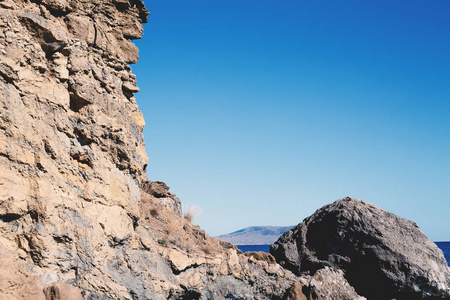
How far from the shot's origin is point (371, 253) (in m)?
10.4

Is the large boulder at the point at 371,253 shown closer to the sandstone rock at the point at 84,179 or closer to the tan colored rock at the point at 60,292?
the sandstone rock at the point at 84,179

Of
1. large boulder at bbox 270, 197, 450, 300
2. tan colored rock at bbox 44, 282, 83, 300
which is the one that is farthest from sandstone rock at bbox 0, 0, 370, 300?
large boulder at bbox 270, 197, 450, 300

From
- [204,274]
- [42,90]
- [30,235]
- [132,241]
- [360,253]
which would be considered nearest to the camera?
[30,235]

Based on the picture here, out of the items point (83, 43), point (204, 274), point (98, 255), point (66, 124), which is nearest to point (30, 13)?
point (83, 43)

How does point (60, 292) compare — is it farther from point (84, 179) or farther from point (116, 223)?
point (84, 179)

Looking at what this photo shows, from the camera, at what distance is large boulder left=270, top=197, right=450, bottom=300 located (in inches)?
392

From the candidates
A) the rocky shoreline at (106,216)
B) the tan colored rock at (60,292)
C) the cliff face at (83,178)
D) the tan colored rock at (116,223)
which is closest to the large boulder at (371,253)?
the rocky shoreline at (106,216)

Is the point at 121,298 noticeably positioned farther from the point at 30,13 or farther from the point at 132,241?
the point at 30,13

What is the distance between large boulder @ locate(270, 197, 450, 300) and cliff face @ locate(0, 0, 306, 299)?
1886 mm

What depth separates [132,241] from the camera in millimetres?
7426

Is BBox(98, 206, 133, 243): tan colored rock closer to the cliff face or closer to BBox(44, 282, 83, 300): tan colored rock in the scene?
the cliff face

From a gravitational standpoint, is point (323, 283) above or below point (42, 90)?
below

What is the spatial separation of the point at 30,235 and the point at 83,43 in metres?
3.93

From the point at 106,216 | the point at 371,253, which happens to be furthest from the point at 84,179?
the point at 371,253
